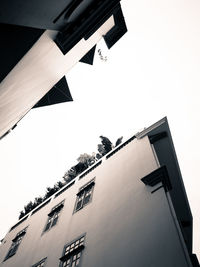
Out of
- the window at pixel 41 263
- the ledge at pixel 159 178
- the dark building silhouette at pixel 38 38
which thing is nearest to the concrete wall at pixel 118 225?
the window at pixel 41 263

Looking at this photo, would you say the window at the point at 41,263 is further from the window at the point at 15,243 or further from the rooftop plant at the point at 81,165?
the rooftop plant at the point at 81,165

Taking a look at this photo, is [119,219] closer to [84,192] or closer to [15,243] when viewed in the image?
[84,192]

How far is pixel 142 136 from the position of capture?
574 inches

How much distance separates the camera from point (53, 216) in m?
16.5

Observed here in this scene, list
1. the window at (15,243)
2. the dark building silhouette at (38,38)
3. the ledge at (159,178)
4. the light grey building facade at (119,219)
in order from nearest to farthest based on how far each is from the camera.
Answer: the dark building silhouette at (38,38)
the light grey building facade at (119,219)
the ledge at (159,178)
the window at (15,243)

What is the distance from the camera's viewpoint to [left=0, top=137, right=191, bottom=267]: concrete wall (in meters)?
7.78

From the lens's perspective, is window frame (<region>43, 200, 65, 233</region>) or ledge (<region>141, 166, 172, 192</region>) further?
window frame (<region>43, 200, 65, 233</region>)

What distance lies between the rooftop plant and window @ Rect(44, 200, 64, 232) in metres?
4.87

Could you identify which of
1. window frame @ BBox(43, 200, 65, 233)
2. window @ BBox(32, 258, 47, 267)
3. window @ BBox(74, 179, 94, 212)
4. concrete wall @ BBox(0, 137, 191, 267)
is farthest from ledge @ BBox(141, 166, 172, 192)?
window frame @ BBox(43, 200, 65, 233)

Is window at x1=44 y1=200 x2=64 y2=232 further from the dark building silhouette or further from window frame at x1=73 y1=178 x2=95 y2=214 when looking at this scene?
the dark building silhouette

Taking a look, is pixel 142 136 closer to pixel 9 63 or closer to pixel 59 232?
pixel 59 232

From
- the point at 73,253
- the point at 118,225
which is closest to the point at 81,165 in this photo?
the point at 73,253

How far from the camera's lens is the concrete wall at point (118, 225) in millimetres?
7781

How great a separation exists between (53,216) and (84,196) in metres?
3.81
